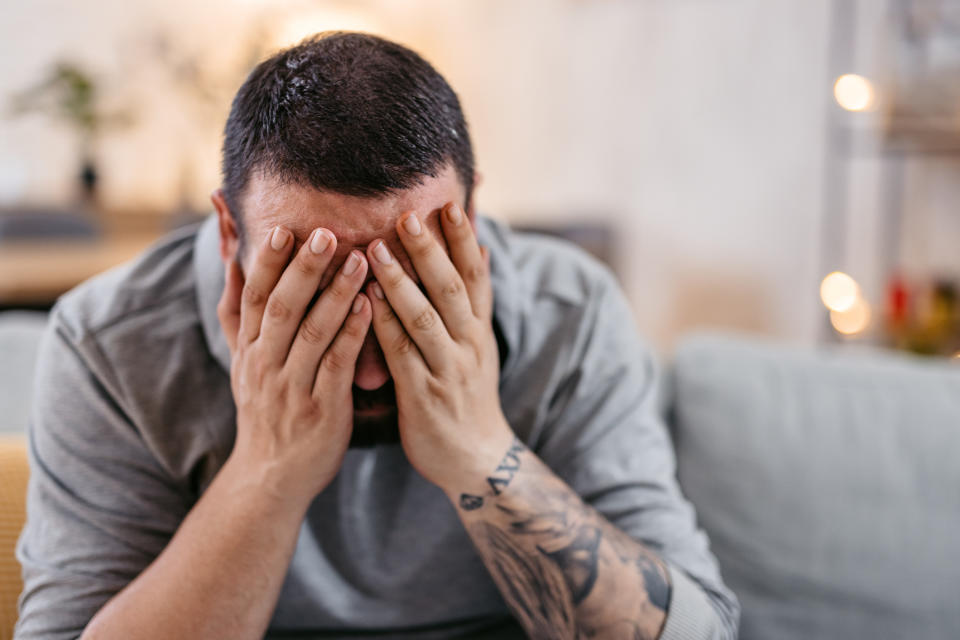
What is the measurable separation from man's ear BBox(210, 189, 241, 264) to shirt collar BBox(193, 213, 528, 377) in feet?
0.15

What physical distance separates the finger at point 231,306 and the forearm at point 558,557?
268 mm

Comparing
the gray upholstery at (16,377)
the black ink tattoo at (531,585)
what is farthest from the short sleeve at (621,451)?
the gray upholstery at (16,377)

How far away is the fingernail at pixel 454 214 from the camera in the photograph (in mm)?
659

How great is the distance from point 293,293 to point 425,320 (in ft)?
0.39

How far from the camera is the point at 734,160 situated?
2.52 metres

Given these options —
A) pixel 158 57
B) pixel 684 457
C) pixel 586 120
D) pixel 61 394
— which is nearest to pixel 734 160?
pixel 586 120

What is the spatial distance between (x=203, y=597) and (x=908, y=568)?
81 cm

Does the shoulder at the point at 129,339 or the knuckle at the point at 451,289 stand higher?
the knuckle at the point at 451,289

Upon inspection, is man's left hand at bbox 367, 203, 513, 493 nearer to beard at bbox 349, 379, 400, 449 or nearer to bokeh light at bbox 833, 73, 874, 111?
beard at bbox 349, 379, 400, 449

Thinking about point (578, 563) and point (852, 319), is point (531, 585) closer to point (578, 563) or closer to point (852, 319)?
point (578, 563)

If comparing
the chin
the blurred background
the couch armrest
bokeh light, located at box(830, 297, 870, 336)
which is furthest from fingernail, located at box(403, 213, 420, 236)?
bokeh light, located at box(830, 297, 870, 336)

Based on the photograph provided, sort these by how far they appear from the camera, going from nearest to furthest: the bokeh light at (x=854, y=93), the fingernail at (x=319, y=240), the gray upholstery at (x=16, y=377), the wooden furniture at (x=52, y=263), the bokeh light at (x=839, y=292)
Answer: the fingernail at (x=319, y=240)
the gray upholstery at (x=16, y=377)
the wooden furniture at (x=52, y=263)
the bokeh light at (x=854, y=93)
the bokeh light at (x=839, y=292)

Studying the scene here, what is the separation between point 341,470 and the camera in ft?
2.66

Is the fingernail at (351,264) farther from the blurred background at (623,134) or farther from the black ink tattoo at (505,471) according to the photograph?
the blurred background at (623,134)
